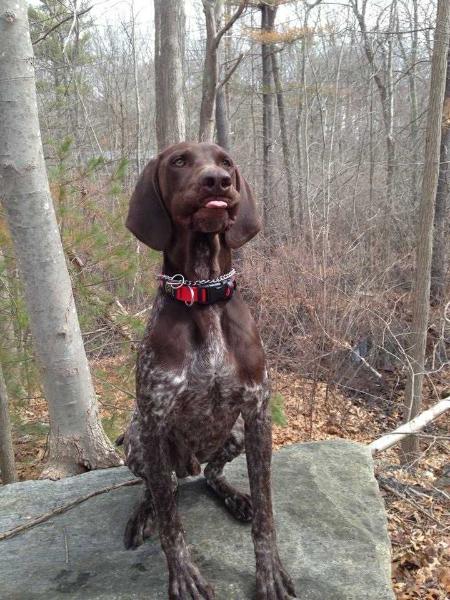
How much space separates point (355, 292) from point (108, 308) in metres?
4.55

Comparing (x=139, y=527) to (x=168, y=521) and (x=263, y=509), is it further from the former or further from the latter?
(x=263, y=509)

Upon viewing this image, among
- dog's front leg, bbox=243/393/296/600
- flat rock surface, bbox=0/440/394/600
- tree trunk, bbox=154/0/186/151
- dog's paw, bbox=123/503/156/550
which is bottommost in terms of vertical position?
flat rock surface, bbox=0/440/394/600

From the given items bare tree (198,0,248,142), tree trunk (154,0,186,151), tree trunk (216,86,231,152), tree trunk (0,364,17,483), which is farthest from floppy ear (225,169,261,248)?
tree trunk (216,86,231,152)

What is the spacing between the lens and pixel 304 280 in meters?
9.38

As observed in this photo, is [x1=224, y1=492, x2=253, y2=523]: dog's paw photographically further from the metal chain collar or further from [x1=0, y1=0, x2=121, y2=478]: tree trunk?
[x1=0, y1=0, x2=121, y2=478]: tree trunk

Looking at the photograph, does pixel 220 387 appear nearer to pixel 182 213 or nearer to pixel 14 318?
pixel 182 213

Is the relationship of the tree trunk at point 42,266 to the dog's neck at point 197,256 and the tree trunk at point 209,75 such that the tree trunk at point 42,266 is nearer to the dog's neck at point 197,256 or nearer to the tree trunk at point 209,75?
the dog's neck at point 197,256

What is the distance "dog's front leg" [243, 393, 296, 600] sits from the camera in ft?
7.21

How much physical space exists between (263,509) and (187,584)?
429 mm

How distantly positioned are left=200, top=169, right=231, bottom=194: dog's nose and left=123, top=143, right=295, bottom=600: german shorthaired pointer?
0.54ft

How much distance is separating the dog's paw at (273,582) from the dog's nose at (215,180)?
5.04 feet

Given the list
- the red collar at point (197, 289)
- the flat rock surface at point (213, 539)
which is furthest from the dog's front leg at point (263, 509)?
the red collar at point (197, 289)

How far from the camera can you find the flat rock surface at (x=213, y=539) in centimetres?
227

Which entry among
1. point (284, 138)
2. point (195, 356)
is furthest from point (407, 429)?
point (284, 138)
